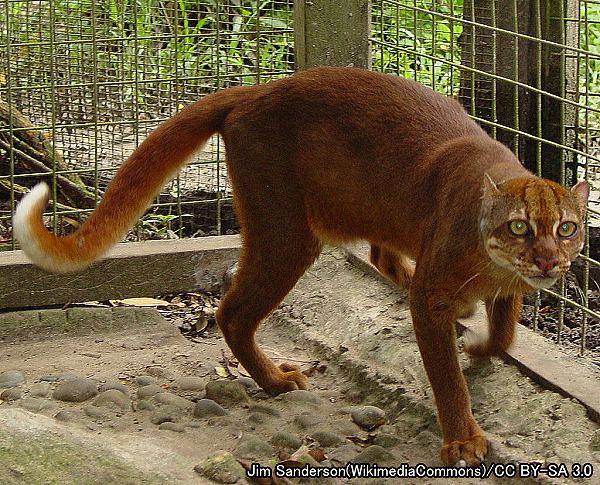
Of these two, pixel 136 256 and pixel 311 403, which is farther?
pixel 136 256

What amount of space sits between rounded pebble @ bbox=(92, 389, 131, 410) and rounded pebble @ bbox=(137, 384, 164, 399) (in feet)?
0.18

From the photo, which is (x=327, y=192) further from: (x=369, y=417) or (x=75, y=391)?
(x=75, y=391)

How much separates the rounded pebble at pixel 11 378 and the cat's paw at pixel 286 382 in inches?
36.3

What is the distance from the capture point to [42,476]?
10.3 feet

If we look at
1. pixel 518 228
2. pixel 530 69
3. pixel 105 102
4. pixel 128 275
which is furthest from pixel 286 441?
pixel 105 102

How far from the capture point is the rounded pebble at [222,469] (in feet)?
11.2

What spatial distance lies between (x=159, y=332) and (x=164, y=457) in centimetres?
142

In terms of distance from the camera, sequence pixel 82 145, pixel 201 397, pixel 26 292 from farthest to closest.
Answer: pixel 82 145, pixel 26 292, pixel 201 397

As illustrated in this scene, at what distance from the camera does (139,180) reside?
412 centimetres

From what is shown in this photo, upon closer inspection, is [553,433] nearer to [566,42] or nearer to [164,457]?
[164,457]

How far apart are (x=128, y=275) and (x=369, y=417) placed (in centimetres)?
148

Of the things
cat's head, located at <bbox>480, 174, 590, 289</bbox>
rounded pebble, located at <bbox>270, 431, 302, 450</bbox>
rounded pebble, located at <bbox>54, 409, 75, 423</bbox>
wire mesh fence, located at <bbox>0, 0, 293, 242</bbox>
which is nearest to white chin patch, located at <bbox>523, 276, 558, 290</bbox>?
cat's head, located at <bbox>480, 174, 590, 289</bbox>

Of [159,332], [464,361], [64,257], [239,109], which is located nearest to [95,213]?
[64,257]

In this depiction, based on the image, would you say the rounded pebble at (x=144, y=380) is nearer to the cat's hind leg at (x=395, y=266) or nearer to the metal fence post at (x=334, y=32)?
the cat's hind leg at (x=395, y=266)
